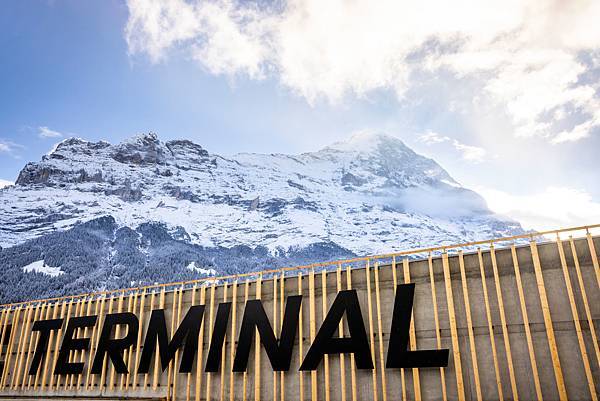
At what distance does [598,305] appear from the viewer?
11.2 meters

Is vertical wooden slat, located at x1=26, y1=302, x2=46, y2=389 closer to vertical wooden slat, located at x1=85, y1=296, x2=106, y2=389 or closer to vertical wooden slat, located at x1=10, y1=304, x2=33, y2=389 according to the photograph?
vertical wooden slat, located at x1=10, y1=304, x2=33, y2=389

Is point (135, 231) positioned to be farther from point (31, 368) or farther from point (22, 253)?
point (31, 368)

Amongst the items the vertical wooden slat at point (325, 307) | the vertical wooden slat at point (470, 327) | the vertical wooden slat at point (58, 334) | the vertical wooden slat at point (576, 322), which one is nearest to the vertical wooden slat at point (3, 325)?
the vertical wooden slat at point (58, 334)

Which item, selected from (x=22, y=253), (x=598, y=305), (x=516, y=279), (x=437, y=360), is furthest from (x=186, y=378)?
(x=22, y=253)

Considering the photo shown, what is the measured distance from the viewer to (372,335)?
13.8m

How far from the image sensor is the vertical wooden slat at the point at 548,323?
11.0 m

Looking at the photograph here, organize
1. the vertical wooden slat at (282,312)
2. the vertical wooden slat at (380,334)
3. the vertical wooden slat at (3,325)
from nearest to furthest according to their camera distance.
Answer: the vertical wooden slat at (380,334)
the vertical wooden slat at (282,312)
the vertical wooden slat at (3,325)

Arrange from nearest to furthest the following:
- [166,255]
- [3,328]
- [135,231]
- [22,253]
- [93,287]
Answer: [3,328] → [93,287] → [22,253] → [166,255] → [135,231]

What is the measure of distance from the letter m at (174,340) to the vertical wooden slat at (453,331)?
10.0 meters

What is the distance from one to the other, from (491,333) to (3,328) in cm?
2684

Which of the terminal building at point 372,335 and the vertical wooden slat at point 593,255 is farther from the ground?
the vertical wooden slat at point 593,255

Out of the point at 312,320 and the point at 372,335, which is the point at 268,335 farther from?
the point at 372,335

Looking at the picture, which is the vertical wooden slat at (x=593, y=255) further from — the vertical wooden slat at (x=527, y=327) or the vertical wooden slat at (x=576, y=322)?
the vertical wooden slat at (x=527, y=327)

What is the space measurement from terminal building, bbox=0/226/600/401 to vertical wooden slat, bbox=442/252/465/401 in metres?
0.04
